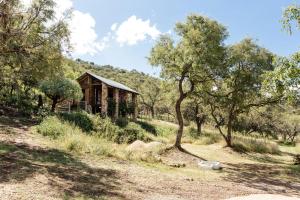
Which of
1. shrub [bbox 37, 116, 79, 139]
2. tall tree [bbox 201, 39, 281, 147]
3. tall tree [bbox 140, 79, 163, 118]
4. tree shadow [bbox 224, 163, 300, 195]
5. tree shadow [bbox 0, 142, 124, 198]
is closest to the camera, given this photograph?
tree shadow [bbox 0, 142, 124, 198]

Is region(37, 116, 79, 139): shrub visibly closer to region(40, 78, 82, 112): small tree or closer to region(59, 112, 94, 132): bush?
region(59, 112, 94, 132): bush

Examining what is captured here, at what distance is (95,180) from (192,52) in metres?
10.5

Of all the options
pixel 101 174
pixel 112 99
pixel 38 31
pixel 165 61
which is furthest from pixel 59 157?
pixel 112 99

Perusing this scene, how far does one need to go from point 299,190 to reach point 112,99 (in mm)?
23683

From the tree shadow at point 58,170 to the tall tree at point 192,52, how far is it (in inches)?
351

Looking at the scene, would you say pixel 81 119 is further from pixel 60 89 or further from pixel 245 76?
pixel 245 76

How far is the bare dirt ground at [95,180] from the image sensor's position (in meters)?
7.46

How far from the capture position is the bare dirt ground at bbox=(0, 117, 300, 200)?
24.5 ft

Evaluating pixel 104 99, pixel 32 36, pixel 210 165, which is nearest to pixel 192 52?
pixel 210 165

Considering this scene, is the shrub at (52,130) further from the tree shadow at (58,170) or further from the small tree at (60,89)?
the small tree at (60,89)

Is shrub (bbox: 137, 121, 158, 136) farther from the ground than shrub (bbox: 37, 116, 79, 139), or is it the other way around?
shrub (bbox: 37, 116, 79, 139)

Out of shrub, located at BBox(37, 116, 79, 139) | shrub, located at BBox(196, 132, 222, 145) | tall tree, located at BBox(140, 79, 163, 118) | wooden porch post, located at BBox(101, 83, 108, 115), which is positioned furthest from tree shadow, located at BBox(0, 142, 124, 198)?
tall tree, located at BBox(140, 79, 163, 118)

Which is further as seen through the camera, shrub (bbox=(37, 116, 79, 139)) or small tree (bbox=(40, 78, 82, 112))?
small tree (bbox=(40, 78, 82, 112))

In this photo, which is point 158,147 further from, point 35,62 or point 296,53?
point 296,53
